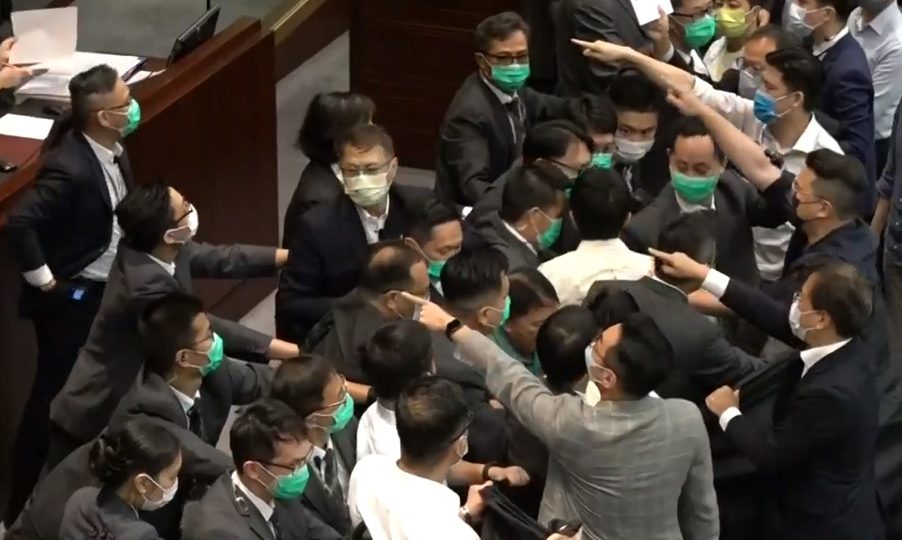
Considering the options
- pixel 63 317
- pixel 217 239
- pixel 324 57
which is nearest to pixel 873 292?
pixel 63 317

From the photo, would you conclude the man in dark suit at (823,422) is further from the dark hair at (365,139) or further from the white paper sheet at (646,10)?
the white paper sheet at (646,10)

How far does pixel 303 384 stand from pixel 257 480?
0.29 m

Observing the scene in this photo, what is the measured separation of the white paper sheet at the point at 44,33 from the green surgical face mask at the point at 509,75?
60.1 inches

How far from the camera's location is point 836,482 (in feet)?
10.9

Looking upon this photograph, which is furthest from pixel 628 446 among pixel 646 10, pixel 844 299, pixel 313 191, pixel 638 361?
pixel 646 10

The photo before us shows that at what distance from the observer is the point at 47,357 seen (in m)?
4.21

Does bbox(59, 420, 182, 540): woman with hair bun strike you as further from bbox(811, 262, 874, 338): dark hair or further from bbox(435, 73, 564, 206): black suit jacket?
bbox(435, 73, 564, 206): black suit jacket

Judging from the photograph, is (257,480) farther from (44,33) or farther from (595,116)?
(44,33)

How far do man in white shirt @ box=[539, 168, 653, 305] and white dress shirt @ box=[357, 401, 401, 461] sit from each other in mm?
667

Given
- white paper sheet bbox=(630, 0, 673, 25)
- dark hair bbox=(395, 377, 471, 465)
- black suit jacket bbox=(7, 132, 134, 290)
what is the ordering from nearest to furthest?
dark hair bbox=(395, 377, 471, 465), black suit jacket bbox=(7, 132, 134, 290), white paper sheet bbox=(630, 0, 673, 25)

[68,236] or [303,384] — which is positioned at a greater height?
[303,384]

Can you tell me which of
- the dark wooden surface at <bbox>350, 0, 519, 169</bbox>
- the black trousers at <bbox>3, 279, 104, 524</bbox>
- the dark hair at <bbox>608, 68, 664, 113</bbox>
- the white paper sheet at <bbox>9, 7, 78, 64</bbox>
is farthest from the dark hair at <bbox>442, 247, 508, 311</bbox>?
the dark wooden surface at <bbox>350, 0, 519, 169</bbox>

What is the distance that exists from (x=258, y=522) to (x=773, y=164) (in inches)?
81.4

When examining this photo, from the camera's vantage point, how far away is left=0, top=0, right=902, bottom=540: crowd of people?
2996 millimetres
